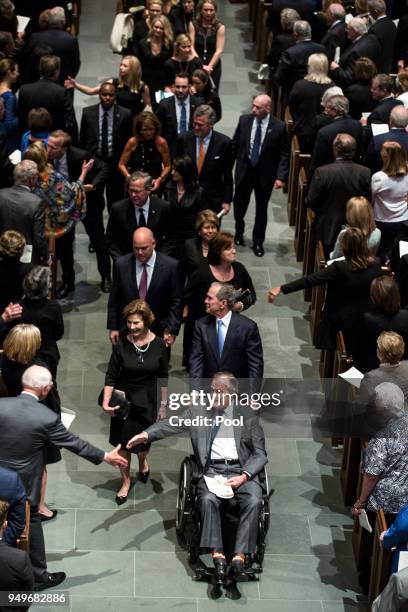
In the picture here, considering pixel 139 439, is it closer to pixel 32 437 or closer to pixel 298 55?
pixel 32 437

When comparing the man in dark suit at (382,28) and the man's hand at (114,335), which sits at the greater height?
the man in dark suit at (382,28)

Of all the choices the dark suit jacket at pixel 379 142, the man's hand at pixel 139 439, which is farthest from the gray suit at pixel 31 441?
the dark suit jacket at pixel 379 142

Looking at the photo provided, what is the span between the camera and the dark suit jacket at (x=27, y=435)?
27.0 feet

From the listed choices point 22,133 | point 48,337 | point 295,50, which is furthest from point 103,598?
point 295,50

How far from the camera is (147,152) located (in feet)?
37.4

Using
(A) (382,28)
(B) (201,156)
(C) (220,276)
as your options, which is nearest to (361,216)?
(C) (220,276)

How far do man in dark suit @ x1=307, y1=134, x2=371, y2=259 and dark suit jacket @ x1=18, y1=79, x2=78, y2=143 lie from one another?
8.14 feet

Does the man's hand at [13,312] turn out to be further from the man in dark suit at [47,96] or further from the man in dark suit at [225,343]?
the man in dark suit at [47,96]

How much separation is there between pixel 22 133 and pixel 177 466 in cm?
382

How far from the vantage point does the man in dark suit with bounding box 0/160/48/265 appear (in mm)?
10297

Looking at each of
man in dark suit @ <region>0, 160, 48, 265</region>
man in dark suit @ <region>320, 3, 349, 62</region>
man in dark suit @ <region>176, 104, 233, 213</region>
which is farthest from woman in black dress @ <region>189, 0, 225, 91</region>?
man in dark suit @ <region>0, 160, 48, 265</region>

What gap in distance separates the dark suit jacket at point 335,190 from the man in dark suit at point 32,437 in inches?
138

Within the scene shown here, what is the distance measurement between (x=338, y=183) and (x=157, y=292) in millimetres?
1984

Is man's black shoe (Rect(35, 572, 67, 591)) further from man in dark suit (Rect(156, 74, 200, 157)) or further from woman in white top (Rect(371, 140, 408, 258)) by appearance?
man in dark suit (Rect(156, 74, 200, 157))
